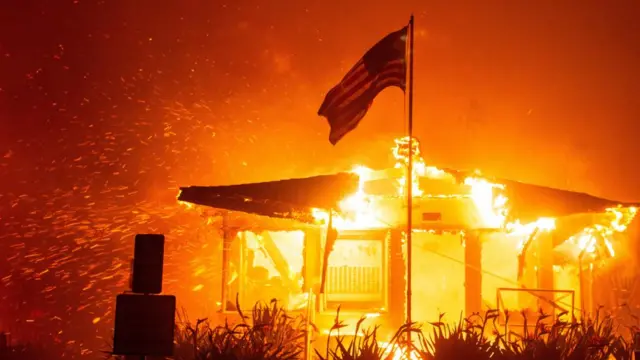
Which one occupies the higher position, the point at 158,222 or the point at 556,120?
the point at 556,120

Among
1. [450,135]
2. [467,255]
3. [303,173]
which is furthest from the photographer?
[450,135]

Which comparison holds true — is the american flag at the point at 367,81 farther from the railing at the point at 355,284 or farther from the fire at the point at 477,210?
the railing at the point at 355,284

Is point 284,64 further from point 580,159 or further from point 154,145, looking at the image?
point 580,159

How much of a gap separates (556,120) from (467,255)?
53.6 ft

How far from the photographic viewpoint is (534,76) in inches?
1113

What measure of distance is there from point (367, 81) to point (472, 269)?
457 cm

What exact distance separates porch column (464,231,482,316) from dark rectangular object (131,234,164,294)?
731 cm

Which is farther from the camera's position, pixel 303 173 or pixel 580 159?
pixel 580 159

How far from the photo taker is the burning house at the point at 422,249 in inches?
517

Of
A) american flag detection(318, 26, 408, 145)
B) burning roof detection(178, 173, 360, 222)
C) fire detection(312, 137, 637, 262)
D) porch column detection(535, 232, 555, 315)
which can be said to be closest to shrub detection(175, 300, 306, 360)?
burning roof detection(178, 173, 360, 222)

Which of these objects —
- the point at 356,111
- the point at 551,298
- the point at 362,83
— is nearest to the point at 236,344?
the point at 356,111

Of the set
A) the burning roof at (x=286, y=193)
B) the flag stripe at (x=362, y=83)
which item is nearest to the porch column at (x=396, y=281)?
the burning roof at (x=286, y=193)

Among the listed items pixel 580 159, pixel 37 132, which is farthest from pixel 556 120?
pixel 37 132

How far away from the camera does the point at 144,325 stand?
7.64 metres
